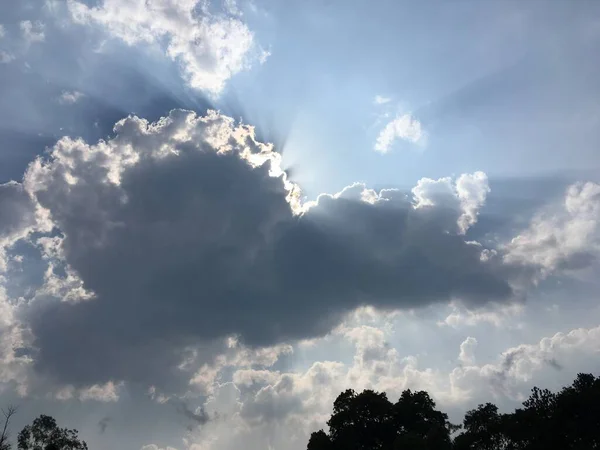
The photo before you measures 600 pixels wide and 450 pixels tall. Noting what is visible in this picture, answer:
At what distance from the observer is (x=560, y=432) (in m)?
69.2

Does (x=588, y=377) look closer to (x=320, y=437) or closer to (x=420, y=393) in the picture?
(x=420, y=393)

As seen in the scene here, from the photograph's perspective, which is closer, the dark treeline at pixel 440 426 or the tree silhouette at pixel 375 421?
the dark treeline at pixel 440 426

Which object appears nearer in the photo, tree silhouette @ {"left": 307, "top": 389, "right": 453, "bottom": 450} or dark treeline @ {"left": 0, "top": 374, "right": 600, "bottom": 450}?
dark treeline @ {"left": 0, "top": 374, "right": 600, "bottom": 450}

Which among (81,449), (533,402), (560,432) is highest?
(81,449)

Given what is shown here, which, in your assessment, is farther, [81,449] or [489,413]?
[81,449]

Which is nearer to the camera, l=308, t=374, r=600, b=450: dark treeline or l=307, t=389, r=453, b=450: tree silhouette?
l=308, t=374, r=600, b=450: dark treeline

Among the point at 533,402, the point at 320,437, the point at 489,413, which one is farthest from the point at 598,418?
the point at 320,437

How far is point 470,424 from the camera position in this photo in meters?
100

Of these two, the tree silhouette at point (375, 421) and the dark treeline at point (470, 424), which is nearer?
the dark treeline at point (470, 424)

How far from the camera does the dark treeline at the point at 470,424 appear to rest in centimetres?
6856

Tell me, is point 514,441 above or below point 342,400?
below

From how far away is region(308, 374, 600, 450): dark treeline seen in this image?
6856 cm

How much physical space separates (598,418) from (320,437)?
160 ft

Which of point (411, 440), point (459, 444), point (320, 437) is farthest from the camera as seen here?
point (320, 437)
